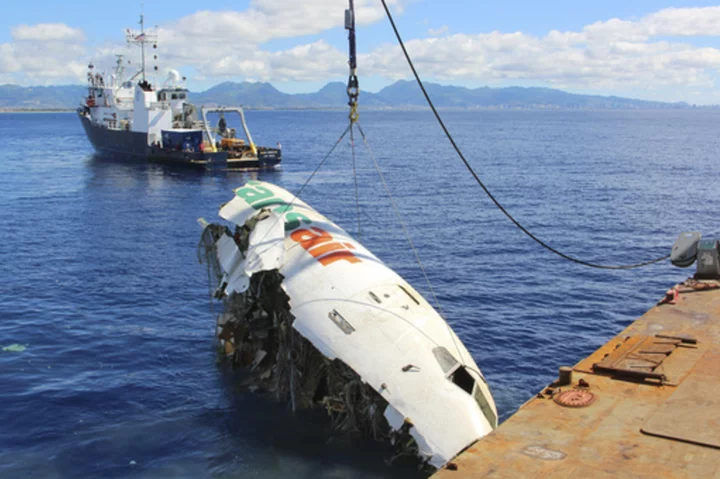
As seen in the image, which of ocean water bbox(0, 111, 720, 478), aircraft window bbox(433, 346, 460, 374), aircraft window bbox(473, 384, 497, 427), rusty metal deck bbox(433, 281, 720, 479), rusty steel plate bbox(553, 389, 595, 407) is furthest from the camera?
ocean water bbox(0, 111, 720, 478)

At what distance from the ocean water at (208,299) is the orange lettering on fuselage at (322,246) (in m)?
7.30

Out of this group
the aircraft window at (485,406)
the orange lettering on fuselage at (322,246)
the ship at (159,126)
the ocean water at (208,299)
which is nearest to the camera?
the aircraft window at (485,406)

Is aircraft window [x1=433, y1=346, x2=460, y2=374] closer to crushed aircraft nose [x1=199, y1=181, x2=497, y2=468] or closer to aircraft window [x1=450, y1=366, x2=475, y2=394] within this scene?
crushed aircraft nose [x1=199, y1=181, x2=497, y2=468]

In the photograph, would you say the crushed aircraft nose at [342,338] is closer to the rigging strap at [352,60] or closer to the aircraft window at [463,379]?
the aircraft window at [463,379]

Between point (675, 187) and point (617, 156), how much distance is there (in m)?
47.6

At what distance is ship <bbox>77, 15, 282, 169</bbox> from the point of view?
117 meters

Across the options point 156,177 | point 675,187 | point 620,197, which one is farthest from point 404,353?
point 156,177

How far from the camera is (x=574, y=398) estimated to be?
19297 mm

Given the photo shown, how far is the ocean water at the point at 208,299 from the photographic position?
1066 inches

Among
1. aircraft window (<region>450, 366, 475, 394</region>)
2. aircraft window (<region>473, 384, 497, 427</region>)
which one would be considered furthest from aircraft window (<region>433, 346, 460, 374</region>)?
aircraft window (<region>473, 384, 497, 427</region>)

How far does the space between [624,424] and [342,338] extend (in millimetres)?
11465

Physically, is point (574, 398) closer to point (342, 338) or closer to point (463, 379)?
point (463, 379)

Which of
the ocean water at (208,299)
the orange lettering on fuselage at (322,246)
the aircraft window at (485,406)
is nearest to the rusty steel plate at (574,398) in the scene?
the aircraft window at (485,406)

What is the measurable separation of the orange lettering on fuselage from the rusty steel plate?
13603 mm
